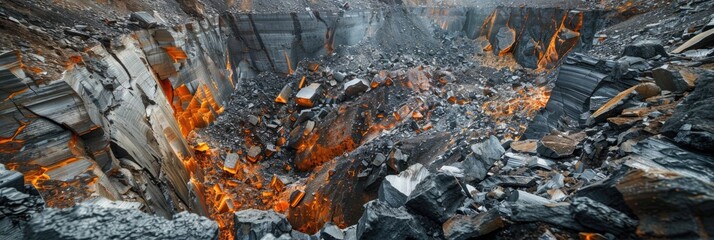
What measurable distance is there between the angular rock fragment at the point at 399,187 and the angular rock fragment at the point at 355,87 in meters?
7.28

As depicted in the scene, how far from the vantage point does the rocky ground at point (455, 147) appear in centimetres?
295

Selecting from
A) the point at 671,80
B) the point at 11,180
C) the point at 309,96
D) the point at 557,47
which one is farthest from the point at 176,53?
the point at 557,47

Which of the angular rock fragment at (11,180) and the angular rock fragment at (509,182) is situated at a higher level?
the angular rock fragment at (11,180)

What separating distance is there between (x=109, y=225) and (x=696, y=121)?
6.13 meters

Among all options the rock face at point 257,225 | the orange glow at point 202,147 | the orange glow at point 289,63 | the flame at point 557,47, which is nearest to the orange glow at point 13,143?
the rock face at point 257,225

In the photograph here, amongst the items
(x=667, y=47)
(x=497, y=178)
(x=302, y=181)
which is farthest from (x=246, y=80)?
(x=667, y=47)

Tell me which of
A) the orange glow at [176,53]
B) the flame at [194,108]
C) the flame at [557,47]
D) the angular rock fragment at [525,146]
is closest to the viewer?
the angular rock fragment at [525,146]

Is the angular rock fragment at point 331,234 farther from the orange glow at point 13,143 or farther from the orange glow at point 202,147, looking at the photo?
the orange glow at point 202,147

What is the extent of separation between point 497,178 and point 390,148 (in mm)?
4917

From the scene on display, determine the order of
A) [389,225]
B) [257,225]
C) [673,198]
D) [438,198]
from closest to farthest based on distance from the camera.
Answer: [673,198] < [389,225] < [438,198] < [257,225]

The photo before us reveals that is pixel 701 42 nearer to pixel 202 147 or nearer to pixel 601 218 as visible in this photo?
pixel 601 218

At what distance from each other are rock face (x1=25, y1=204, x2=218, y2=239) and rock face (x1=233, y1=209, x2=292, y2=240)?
2.22 meters

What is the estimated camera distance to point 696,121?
3330mm

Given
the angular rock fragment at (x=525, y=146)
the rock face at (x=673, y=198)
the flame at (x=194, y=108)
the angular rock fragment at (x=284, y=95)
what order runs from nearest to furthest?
the rock face at (x=673, y=198) < the angular rock fragment at (x=525, y=146) < the flame at (x=194, y=108) < the angular rock fragment at (x=284, y=95)
